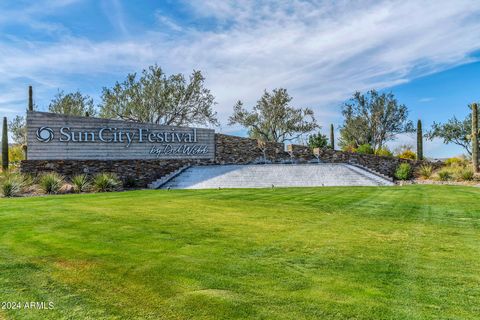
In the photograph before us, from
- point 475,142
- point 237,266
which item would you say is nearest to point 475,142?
point 475,142

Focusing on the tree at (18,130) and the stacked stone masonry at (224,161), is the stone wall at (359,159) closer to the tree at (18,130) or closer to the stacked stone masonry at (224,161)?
the stacked stone masonry at (224,161)

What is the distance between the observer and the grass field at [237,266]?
3.41 meters

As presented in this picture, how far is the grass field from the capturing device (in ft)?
11.2

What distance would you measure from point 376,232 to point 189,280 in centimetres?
430

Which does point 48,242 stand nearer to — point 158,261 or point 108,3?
point 158,261

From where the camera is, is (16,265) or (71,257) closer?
(16,265)

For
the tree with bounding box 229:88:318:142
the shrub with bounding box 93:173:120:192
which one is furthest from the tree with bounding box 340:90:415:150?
the shrub with bounding box 93:173:120:192

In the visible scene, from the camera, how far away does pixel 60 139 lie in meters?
20.6

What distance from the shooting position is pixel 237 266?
4586 millimetres

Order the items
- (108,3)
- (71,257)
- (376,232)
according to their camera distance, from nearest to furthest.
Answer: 1. (71,257)
2. (376,232)
3. (108,3)

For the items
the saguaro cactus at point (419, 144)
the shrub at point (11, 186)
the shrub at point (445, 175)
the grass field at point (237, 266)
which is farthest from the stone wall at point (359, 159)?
the grass field at point (237, 266)

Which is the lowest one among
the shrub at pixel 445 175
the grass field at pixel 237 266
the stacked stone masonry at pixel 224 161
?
the grass field at pixel 237 266

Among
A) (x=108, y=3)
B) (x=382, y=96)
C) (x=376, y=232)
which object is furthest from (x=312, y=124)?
(x=376, y=232)

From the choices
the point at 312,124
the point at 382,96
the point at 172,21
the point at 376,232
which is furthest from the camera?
the point at 382,96
